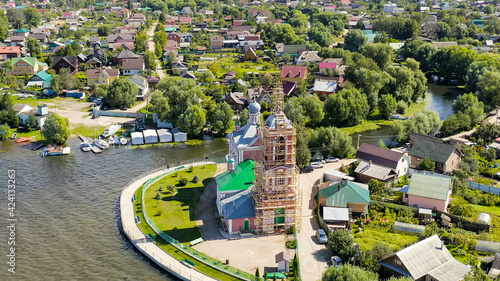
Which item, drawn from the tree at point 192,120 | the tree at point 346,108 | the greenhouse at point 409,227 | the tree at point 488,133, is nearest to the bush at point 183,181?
the tree at point 192,120

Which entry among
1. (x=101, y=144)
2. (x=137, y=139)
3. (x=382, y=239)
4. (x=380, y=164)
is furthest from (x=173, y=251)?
(x=101, y=144)

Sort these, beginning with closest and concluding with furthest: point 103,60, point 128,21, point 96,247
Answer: point 96,247 < point 103,60 < point 128,21

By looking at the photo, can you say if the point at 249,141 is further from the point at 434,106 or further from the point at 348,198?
the point at 434,106

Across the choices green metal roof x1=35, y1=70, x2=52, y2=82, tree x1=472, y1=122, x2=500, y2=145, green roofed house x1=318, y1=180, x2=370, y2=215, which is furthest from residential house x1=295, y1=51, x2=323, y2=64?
green roofed house x1=318, y1=180, x2=370, y2=215

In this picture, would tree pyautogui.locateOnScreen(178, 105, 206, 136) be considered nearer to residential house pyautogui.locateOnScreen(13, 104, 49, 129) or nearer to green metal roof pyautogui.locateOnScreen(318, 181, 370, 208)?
residential house pyautogui.locateOnScreen(13, 104, 49, 129)

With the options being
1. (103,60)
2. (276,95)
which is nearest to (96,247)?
(276,95)

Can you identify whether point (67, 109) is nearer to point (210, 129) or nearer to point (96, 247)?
point (210, 129)
